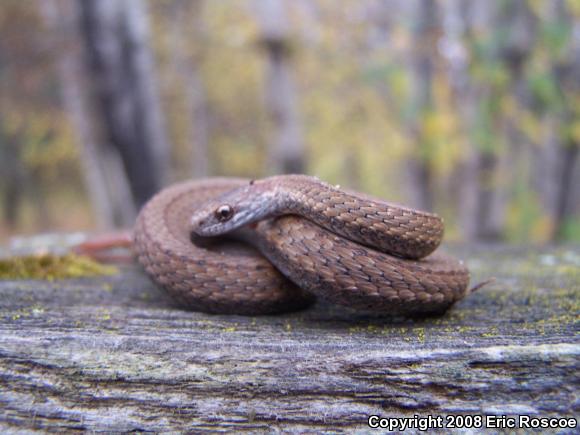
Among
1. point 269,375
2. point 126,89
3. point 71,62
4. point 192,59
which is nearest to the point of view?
point 269,375

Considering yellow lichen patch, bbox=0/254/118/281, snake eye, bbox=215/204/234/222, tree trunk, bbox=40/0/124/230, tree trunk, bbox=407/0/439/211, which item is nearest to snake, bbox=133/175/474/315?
snake eye, bbox=215/204/234/222

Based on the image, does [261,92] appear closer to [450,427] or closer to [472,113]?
[472,113]

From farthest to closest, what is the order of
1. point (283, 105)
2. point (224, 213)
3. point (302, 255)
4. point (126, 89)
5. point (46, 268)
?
point (283, 105), point (126, 89), point (46, 268), point (224, 213), point (302, 255)

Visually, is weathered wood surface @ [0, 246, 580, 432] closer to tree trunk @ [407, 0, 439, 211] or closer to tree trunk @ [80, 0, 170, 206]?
tree trunk @ [80, 0, 170, 206]

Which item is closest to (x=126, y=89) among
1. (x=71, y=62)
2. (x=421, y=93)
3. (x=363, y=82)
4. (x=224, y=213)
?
(x=71, y=62)

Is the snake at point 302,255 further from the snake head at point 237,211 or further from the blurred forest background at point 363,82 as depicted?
the blurred forest background at point 363,82

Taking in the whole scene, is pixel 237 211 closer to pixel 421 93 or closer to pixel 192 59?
pixel 421 93
